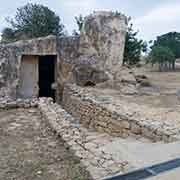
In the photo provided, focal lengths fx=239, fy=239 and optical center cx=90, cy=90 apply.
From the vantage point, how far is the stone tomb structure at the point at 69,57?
32.3 feet

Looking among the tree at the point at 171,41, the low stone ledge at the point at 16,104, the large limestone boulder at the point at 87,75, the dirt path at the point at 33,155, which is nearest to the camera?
the dirt path at the point at 33,155

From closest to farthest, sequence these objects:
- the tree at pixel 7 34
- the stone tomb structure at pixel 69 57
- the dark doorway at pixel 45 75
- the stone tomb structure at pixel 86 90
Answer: the stone tomb structure at pixel 86 90 < the stone tomb structure at pixel 69 57 < the dark doorway at pixel 45 75 < the tree at pixel 7 34

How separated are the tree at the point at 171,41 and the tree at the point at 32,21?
16.5 metres

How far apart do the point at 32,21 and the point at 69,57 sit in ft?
18.4

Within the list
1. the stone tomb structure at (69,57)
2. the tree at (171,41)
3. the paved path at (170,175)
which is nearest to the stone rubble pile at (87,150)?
the paved path at (170,175)

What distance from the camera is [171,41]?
1090 inches

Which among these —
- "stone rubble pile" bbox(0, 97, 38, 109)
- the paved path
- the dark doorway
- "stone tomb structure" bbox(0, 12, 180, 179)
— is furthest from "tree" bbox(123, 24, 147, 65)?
the paved path

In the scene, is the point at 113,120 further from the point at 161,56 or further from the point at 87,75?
the point at 161,56

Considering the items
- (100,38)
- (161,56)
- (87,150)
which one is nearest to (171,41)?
(161,56)

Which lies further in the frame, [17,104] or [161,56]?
[161,56]

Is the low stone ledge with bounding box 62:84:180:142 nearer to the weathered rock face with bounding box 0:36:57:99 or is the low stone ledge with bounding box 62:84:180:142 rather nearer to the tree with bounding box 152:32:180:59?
the weathered rock face with bounding box 0:36:57:99

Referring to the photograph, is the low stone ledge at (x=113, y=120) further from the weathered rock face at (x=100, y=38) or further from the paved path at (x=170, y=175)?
the weathered rock face at (x=100, y=38)

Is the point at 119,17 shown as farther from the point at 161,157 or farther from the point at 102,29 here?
the point at 161,157

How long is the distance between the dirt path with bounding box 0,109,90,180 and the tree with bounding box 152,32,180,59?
2507 centimetres
